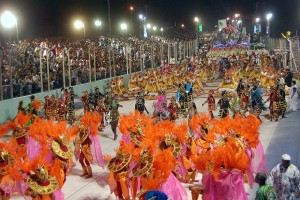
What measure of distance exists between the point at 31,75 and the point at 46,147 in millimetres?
16718

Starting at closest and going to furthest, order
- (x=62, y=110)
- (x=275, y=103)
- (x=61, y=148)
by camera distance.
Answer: (x=61, y=148), (x=275, y=103), (x=62, y=110)

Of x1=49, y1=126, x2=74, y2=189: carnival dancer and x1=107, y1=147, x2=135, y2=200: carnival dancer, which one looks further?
x1=49, y1=126, x2=74, y2=189: carnival dancer

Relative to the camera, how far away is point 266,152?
1496 centimetres

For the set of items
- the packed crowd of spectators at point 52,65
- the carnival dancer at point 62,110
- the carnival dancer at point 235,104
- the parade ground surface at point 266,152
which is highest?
the packed crowd of spectators at point 52,65

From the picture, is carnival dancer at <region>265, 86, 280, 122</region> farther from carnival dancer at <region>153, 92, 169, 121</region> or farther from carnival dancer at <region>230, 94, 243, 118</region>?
carnival dancer at <region>153, 92, 169, 121</region>

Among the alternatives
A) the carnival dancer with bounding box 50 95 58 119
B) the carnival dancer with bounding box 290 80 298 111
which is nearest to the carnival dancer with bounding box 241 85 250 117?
the carnival dancer with bounding box 290 80 298 111

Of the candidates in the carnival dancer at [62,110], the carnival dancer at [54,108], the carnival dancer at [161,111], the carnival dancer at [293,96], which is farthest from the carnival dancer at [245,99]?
the carnival dancer at [54,108]

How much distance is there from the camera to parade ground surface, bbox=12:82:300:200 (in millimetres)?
11461

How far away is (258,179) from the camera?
7.34m

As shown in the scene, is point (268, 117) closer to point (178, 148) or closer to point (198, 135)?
point (198, 135)

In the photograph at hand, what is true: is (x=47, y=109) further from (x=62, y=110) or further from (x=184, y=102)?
(x=184, y=102)

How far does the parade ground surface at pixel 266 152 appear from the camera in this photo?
11461mm

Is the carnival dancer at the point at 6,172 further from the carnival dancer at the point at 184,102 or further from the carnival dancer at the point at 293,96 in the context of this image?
the carnival dancer at the point at 293,96

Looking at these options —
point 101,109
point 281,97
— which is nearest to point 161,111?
point 101,109
